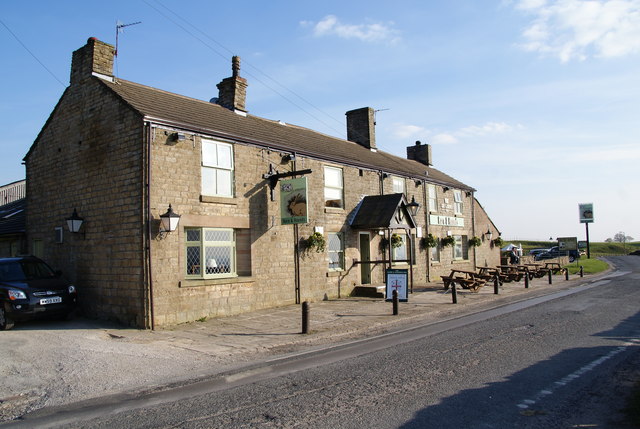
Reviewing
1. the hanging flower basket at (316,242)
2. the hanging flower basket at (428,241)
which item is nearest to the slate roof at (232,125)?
the hanging flower basket at (316,242)

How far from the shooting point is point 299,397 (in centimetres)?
614

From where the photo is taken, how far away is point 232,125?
15555mm

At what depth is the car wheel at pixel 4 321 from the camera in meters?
11.6

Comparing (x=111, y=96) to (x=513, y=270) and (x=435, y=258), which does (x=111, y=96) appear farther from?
(x=513, y=270)

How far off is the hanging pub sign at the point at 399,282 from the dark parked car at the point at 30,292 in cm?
923

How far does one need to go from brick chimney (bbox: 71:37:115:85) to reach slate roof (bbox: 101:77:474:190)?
0.57m

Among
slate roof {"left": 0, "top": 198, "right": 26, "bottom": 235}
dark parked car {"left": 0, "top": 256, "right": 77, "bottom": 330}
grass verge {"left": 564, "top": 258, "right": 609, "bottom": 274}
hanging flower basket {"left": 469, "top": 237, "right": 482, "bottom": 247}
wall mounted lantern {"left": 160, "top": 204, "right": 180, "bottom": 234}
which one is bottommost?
grass verge {"left": 564, "top": 258, "right": 609, "bottom": 274}

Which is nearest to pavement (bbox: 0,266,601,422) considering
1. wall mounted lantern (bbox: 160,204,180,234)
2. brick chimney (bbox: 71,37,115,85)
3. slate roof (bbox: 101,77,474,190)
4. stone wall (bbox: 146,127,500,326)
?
stone wall (bbox: 146,127,500,326)

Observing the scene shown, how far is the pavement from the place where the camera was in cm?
723

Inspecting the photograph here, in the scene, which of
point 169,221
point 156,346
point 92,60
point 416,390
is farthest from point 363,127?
point 416,390

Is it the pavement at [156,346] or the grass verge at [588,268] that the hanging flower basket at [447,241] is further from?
the grass verge at [588,268]

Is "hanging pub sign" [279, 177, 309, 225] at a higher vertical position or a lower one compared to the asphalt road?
higher

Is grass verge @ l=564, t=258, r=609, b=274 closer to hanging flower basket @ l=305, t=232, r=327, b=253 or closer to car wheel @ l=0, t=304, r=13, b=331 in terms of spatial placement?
hanging flower basket @ l=305, t=232, r=327, b=253

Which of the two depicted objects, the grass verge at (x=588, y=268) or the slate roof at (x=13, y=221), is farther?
the grass verge at (x=588, y=268)
